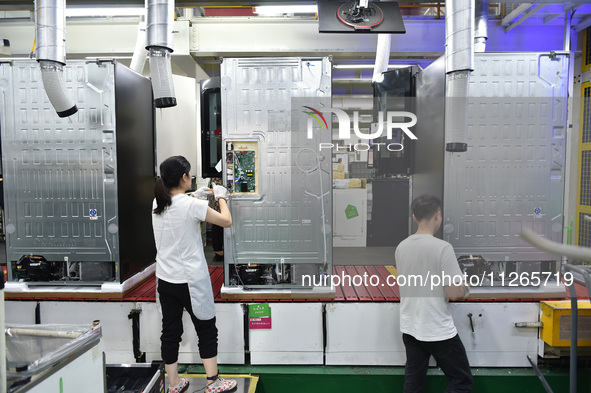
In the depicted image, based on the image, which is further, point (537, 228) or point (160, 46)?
point (537, 228)

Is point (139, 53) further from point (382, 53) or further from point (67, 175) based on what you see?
point (382, 53)

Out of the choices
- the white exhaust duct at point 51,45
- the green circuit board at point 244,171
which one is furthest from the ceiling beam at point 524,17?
the white exhaust duct at point 51,45

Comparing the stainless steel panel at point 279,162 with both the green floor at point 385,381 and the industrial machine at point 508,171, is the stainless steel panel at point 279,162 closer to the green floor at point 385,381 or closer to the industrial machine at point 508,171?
the green floor at point 385,381

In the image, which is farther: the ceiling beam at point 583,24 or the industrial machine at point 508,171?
the ceiling beam at point 583,24

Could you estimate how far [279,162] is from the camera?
2.91m

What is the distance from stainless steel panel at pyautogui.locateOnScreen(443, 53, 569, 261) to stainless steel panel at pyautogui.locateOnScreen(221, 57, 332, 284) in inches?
42.0

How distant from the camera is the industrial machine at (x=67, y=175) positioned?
2.94m

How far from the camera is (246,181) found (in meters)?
2.94

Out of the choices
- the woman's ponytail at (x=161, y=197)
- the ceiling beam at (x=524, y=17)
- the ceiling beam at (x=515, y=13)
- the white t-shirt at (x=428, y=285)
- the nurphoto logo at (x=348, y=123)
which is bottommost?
the white t-shirt at (x=428, y=285)

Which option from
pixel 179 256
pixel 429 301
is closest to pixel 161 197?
pixel 179 256

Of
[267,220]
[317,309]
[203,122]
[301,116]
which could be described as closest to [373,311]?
[317,309]

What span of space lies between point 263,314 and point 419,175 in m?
1.99

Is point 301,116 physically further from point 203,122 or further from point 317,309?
point 317,309

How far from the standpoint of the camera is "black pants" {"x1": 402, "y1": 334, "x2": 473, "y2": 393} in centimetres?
221
